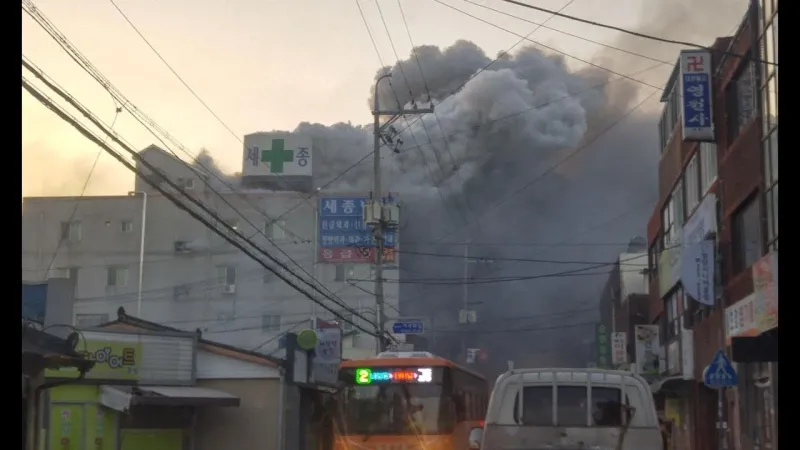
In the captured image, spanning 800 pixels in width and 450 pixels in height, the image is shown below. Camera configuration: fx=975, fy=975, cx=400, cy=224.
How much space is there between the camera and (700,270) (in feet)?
83.5

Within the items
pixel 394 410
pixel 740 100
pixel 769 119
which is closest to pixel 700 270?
pixel 740 100

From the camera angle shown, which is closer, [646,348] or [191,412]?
[191,412]

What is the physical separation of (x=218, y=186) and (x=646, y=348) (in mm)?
23817

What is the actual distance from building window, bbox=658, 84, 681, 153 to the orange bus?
51.5ft

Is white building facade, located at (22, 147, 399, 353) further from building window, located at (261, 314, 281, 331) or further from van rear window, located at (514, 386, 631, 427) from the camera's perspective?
van rear window, located at (514, 386, 631, 427)

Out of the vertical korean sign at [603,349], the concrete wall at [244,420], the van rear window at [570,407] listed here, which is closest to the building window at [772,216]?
the van rear window at [570,407]

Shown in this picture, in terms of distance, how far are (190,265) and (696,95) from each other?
115 feet

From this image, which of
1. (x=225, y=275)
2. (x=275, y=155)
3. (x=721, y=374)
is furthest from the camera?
(x=275, y=155)

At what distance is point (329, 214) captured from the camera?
40.3m

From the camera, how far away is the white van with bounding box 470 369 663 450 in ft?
35.7

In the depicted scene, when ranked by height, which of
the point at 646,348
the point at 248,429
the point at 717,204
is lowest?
the point at 248,429

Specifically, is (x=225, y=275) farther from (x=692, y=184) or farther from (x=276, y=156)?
(x=692, y=184)
